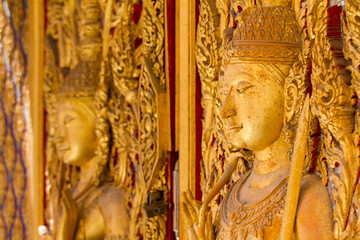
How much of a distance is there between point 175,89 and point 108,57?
1.81ft

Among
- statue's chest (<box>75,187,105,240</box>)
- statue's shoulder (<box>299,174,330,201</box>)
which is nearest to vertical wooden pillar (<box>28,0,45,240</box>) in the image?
statue's chest (<box>75,187,105,240</box>)

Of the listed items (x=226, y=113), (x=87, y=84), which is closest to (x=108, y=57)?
(x=87, y=84)

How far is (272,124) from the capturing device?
2244 mm

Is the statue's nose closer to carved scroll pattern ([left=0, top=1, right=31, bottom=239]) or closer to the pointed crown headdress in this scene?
the pointed crown headdress

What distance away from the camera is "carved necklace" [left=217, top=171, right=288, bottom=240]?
2.20 metres

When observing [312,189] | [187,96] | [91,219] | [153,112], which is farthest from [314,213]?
[91,219]

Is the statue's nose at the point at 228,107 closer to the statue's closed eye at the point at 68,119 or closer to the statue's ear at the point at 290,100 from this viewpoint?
the statue's ear at the point at 290,100

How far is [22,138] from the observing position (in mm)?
4250

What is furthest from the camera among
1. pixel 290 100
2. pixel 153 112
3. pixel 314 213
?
pixel 153 112

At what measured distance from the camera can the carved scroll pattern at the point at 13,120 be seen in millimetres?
4223

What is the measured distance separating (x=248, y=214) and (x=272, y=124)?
0.28 metres

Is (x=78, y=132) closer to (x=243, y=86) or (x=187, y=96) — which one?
(x=187, y=96)

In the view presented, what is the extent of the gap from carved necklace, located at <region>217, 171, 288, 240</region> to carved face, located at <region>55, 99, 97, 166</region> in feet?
3.96

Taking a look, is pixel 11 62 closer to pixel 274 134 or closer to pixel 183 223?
pixel 183 223
